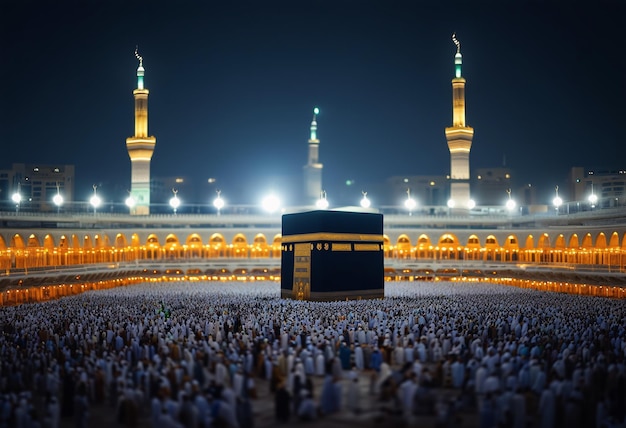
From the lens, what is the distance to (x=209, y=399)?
9148 mm

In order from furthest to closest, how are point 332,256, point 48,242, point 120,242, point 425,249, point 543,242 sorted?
point 425,249 → point 120,242 → point 543,242 → point 48,242 → point 332,256

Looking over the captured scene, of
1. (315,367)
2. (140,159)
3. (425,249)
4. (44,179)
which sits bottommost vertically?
(315,367)

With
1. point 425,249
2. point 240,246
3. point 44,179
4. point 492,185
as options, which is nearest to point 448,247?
point 425,249

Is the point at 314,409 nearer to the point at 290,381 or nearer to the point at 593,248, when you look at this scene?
the point at 290,381

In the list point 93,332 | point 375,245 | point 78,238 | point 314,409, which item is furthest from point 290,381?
point 78,238

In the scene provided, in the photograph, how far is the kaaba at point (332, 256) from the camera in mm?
25484

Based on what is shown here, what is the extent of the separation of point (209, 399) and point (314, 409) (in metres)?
1.46

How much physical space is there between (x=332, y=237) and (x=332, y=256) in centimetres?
73

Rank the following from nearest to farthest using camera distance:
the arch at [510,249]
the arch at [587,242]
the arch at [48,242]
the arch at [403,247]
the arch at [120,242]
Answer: the arch at [48,242] → the arch at [587,242] → the arch at [120,242] → the arch at [510,249] → the arch at [403,247]

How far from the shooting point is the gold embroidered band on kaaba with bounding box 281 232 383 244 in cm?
2556

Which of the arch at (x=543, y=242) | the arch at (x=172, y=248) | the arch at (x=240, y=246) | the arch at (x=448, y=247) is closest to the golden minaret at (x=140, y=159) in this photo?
the arch at (x=172, y=248)

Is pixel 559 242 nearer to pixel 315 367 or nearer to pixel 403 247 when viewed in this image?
pixel 403 247

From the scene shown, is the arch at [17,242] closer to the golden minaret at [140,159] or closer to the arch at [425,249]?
the golden minaret at [140,159]

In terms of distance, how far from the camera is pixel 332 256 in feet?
84.1
